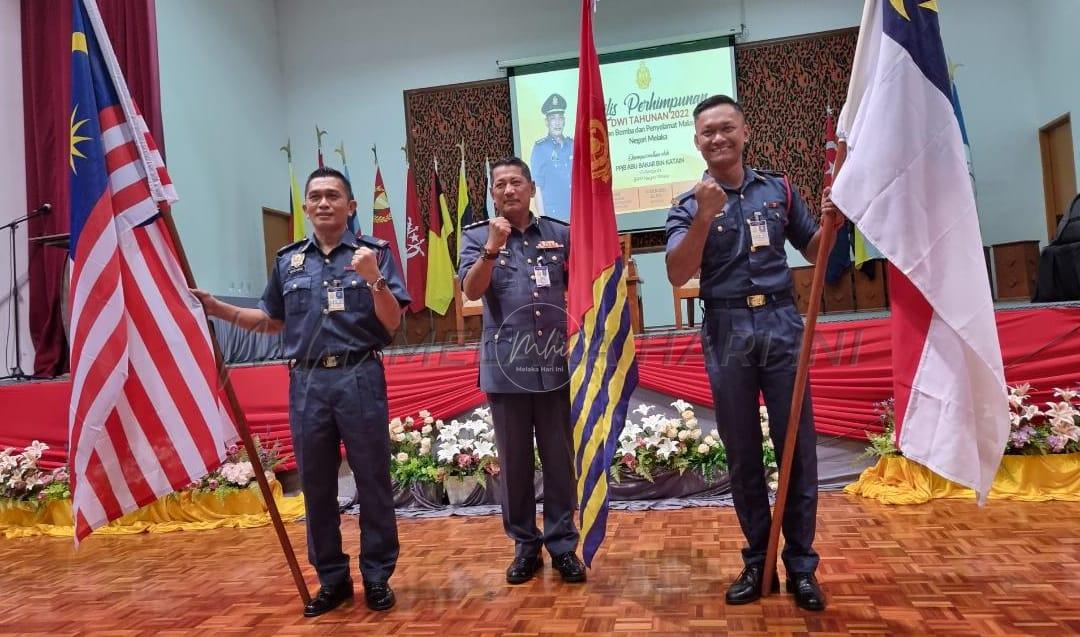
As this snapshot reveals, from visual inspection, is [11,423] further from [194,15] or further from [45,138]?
[194,15]

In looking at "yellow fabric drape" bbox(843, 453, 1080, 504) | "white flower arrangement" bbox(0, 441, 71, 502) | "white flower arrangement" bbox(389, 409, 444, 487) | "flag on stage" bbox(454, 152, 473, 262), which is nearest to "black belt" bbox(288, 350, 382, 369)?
"white flower arrangement" bbox(389, 409, 444, 487)

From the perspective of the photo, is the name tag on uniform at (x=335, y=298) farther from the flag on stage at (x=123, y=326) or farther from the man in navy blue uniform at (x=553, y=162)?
the man in navy blue uniform at (x=553, y=162)

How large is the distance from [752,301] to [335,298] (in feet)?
4.45

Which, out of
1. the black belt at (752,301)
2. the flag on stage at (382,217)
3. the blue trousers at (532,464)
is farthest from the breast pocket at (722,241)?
the flag on stage at (382,217)

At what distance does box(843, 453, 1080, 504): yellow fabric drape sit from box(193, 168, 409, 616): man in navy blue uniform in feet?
7.92

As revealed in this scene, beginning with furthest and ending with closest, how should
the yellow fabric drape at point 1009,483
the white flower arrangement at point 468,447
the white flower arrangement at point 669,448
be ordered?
1. the white flower arrangement at point 468,447
2. the white flower arrangement at point 669,448
3. the yellow fabric drape at point 1009,483

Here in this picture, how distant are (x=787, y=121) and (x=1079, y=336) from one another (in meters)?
4.81

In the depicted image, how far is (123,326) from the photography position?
232cm

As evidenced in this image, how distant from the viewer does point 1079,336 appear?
3523 mm

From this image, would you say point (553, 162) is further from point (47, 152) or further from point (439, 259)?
point (47, 152)

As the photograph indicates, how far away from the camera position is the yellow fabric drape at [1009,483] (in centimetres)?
334

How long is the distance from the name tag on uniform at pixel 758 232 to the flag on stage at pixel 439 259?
5530mm

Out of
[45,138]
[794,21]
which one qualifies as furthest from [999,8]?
[45,138]

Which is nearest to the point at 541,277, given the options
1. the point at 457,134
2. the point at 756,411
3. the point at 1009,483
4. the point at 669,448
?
the point at 756,411
